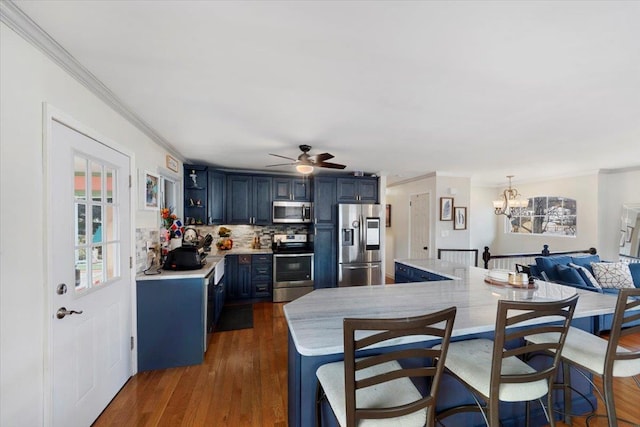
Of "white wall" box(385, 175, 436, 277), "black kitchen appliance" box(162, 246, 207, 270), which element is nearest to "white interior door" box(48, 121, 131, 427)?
"black kitchen appliance" box(162, 246, 207, 270)

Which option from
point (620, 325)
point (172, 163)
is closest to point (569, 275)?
point (620, 325)

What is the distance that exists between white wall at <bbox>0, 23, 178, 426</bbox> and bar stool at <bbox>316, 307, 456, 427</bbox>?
57.1 inches

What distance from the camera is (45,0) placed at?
3.65ft

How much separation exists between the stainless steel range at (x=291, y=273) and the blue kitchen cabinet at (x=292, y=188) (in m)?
1.01

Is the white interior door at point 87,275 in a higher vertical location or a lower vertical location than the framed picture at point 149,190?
lower

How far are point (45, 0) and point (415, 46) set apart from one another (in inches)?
68.3

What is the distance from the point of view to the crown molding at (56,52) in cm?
115

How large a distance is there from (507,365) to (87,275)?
105 inches

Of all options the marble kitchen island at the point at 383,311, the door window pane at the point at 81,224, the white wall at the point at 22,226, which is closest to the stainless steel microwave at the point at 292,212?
the marble kitchen island at the point at 383,311

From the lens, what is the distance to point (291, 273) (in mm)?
4547

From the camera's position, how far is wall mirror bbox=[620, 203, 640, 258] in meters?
4.34

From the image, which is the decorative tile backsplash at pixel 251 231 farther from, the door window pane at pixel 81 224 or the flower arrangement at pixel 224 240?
the door window pane at pixel 81 224

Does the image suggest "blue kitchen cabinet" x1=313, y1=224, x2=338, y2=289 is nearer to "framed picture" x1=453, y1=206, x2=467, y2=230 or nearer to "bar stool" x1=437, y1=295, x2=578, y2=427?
"framed picture" x1=453, y1=206, x2=467, y2=230

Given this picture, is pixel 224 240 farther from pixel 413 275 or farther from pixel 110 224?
pixel 413 275
